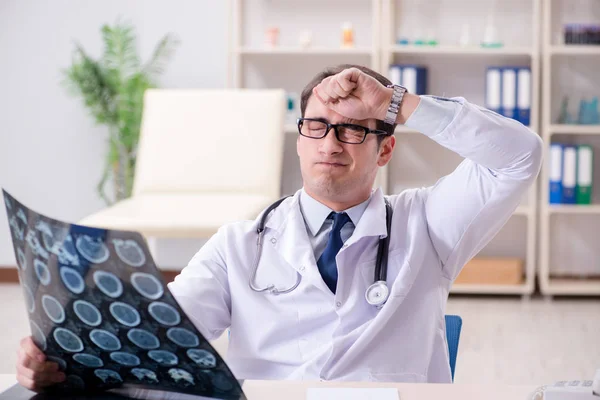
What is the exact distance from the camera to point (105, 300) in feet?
3.01

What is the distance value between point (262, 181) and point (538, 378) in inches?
55.4

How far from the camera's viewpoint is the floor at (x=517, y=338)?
290 cm

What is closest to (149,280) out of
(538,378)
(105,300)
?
(105,300)

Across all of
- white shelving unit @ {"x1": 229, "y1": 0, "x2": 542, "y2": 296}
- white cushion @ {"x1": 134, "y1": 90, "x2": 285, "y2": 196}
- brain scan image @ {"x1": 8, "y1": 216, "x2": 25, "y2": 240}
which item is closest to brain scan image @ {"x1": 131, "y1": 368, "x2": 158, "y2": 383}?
brain scan image @ {"x1": 8, "y1": 216, "x2": 25, "y2": 240}

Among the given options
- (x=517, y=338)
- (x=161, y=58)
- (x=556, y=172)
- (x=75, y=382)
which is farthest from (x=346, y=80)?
(x=161, y=58)

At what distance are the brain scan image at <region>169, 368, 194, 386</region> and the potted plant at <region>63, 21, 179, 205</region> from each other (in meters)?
3.18

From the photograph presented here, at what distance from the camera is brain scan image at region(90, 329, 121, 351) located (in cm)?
95

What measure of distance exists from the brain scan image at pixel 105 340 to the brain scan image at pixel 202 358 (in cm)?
9

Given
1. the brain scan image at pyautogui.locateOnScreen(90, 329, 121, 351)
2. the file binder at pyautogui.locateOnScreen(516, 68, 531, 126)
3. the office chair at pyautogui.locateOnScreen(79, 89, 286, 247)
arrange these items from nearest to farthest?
the brain scan image at pyautogui.locateOnScreen(90, 329, 121, 351)
the office chair at pyautogui.locateOnScreen(79, 89, 286, 247)
the file binder at pyautogui.locateOnScreen(516, 68, 531, 126)

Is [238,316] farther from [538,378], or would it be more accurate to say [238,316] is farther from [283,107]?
[283,107]

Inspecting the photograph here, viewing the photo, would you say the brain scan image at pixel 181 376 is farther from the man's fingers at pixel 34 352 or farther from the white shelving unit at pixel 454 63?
the white shelving unit at pixel 454 63

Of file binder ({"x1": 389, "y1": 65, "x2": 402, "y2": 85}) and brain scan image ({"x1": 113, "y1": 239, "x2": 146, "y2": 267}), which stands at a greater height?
file binder ({"x1": 389, "y1": 65, "x2": 402, "y2": 85})

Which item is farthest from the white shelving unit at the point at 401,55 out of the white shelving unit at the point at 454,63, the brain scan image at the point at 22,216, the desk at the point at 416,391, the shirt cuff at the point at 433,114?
the brain scan image at the point at 22,216

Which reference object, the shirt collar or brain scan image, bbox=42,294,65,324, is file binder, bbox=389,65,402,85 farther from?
brain scan image, bbox=42,294,65,324
